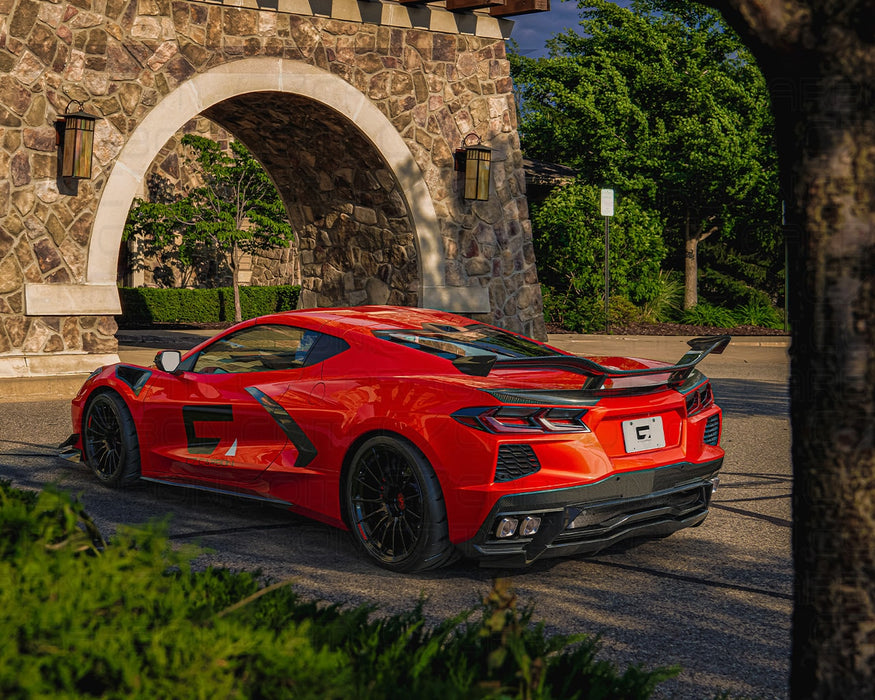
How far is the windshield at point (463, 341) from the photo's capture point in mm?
5613

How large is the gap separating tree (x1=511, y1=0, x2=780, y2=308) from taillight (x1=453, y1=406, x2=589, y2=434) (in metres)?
27.1

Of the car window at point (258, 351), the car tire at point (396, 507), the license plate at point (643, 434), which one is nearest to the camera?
the car tire at point (396, 507)

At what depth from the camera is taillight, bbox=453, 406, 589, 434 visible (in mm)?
4770

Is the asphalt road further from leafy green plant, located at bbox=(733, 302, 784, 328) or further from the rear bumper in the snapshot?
leafy green plant, located at bbox=(733, 302, 784, 328)

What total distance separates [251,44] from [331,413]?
31.5 ft

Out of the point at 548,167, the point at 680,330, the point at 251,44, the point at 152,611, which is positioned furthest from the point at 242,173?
the point at 152,611

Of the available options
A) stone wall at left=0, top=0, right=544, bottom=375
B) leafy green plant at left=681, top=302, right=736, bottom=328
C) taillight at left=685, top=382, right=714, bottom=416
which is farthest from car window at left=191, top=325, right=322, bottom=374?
leafy green plant at left=681, top=302, right=736, bottom=328

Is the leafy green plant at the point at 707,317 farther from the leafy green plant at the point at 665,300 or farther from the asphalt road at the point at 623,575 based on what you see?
the asphalt road at the point at 623,575

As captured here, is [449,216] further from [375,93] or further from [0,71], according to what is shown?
[0,71]

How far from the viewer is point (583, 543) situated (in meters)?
4.85

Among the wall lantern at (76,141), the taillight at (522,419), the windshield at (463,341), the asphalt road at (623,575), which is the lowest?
the asphalt road at (623,575)

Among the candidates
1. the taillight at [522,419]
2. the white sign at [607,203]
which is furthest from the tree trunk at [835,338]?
the white sign at [607,203]

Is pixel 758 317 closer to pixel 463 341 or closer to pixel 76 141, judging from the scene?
pixel 76 141

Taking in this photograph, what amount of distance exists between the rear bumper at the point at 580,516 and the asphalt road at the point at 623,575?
0.71 ft
